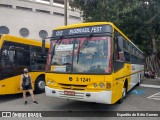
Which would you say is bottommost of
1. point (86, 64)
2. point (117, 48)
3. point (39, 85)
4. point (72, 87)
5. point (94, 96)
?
point (39, 85)

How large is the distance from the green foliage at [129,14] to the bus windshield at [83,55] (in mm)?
10708

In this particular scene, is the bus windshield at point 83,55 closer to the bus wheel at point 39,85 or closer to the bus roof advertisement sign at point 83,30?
the bus roof advertisement sign at point 83,30

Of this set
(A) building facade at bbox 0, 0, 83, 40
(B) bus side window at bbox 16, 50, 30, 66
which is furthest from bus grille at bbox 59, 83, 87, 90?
(A) building facade at bbox 0, 0, 83, 40

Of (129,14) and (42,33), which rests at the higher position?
(42,33)

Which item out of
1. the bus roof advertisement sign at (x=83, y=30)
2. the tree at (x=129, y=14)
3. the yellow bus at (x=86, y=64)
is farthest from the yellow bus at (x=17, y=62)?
the tree at (x=129, y=14)

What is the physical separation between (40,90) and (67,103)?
11.3ft

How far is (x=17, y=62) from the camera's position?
10977mm

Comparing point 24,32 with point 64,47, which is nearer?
point 64,47

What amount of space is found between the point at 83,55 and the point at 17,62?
14.2 ft

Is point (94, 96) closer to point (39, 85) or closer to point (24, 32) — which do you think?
point (39, 85)

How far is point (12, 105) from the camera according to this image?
951 centimetres

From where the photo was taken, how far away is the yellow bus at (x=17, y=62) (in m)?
10.2

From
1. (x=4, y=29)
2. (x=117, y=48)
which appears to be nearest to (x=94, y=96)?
(x=117, y=48)

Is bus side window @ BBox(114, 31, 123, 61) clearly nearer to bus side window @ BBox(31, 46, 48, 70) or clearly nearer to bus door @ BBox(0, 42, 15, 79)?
bus door @ BBox(0, 42, 15, 79)
